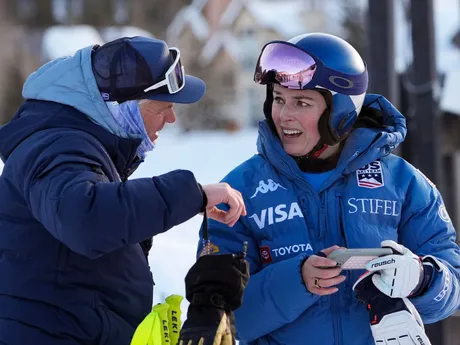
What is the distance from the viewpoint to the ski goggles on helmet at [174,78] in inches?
129

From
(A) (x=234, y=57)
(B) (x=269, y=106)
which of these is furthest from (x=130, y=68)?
(A) (x=234, y=57)

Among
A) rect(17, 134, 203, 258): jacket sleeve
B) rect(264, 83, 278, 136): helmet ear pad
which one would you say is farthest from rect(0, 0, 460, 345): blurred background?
rect(17, 134, 203, 258): jacket sleeve

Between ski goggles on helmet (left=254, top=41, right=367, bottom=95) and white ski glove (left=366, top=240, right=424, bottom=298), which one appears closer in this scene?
white ski glove (left=366, top=240, right=424, bottom=298)

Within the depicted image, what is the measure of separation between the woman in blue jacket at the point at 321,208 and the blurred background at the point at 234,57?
8.82 ft

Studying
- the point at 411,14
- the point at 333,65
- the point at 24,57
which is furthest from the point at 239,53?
the point at 333,65

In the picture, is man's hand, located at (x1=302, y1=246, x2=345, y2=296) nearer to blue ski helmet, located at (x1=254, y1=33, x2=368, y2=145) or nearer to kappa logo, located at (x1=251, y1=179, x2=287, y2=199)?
kappa logo, located at (x1=251, y1=179, x2=287, y2=199)

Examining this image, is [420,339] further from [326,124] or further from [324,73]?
[324,73]

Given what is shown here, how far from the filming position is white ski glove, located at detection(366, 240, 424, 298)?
3471 millimetres

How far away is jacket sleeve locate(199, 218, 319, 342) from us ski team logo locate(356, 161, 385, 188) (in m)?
0.43

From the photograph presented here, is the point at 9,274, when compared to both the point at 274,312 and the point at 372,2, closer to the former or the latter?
the point at 274,312

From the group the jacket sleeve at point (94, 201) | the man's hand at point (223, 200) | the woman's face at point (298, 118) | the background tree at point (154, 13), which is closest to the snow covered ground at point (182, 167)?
the woman's face at point (298, 118)

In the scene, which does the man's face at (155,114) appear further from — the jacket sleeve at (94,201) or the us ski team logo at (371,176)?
the us ski team logo at (371,176)

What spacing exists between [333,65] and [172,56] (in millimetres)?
790

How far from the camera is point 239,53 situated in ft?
224
